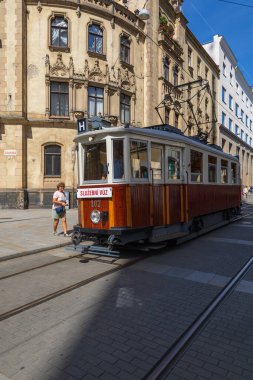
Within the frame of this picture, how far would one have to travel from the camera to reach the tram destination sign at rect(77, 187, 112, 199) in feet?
22.6

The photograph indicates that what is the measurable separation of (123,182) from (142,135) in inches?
49.9

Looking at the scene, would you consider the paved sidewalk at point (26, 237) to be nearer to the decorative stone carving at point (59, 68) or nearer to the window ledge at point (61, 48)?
the decorative stone carving at point (59, 68)

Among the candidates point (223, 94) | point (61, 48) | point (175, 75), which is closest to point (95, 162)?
point (61, 48)

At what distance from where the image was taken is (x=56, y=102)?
62.2 ft

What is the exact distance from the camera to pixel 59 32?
62.2 ft

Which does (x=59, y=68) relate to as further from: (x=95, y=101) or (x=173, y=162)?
(x=173, y=162)

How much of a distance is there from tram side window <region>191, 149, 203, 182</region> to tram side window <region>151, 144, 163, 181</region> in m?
1.87

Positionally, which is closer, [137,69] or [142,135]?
[142,135]

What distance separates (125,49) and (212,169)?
561 inches

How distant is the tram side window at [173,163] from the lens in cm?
804

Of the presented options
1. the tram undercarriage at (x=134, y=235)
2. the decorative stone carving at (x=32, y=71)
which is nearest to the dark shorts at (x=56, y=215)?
the tram undercarriage at (x=134, y=235)

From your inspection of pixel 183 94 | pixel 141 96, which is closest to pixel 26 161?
pixel 141 96

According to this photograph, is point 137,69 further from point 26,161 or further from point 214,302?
point 214,302

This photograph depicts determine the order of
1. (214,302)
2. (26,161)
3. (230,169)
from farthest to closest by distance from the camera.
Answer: (26,161)
(230,169)
(214,302)
